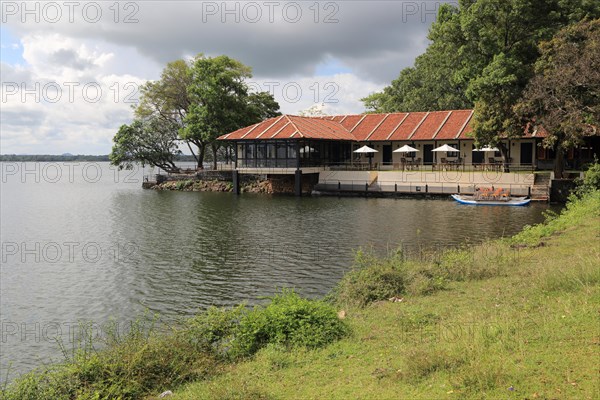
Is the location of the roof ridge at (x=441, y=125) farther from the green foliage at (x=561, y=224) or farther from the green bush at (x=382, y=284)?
the green bush at (x=382, y=284)

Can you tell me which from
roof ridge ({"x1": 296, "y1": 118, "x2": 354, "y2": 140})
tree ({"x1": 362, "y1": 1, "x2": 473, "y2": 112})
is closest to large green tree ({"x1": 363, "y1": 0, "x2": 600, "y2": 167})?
tree ({"x1": 362, "y1": 1, "x2": 473, "y2": 112})

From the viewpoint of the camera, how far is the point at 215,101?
5256 centimetres

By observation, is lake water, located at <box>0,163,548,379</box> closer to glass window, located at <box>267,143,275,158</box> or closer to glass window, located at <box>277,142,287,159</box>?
glass window, located at <box>277,142,287,159</box>

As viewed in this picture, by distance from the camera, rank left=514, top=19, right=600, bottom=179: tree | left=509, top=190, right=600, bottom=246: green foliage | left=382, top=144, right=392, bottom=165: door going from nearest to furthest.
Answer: left=509, top=190, right=600, bottom=246: green foliage
left=514, top=19, right=600, bottom=179: tree
left=382, top=144, right=392, bottom=165: door

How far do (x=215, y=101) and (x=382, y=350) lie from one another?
157 ft

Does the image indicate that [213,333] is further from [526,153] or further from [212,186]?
[212,186]

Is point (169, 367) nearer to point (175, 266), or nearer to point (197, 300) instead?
point (197, 300)

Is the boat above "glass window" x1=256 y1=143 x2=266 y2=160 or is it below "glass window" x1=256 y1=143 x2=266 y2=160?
below

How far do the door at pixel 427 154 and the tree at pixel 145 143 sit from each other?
30.9m

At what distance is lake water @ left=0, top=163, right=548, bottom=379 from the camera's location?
13742 mm

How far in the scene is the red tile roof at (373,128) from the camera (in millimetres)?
44700

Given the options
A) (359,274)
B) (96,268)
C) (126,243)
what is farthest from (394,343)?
(126,243)

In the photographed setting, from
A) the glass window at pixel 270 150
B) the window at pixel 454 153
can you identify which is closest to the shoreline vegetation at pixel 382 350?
the glass window at pixel 270 150

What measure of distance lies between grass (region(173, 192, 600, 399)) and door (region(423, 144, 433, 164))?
122 feet
